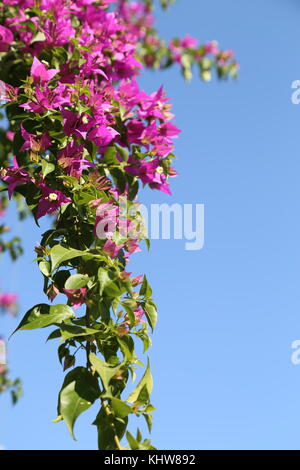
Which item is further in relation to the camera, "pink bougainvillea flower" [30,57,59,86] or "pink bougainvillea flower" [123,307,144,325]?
"pink bougainvillea flower" [30,57,59,86]

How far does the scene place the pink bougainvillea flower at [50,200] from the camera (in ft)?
Result: 3.72

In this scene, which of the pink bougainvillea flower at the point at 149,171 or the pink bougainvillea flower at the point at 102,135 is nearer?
the pink bougainvillea flower at the point at 102,135

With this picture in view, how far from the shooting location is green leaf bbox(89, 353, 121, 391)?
36.1 inches

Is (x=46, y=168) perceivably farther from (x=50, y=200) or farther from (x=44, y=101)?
(x=44, y=101)

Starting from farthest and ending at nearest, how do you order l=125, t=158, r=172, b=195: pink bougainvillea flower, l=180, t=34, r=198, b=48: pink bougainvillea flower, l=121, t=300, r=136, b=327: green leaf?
l=180, t=34, r=198, b=48: pink bougainvillea flower < l=125, t=158, r=172, b=195: pink bougainvillea flower < l=121, t=300, r=136, b=327: green leaf

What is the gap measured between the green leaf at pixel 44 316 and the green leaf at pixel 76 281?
4cm

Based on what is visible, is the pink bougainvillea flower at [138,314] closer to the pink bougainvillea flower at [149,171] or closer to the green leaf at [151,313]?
the green leaf at [151,313]

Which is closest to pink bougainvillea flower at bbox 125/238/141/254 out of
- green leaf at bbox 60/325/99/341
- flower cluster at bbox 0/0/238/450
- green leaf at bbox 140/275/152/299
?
flower cluster at bbox 0/0/238/450

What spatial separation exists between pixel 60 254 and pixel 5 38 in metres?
0.78

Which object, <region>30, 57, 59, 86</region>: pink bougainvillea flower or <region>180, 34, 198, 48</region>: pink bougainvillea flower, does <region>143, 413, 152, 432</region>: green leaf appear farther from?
<region>180, 34, 198, 48</region>: pink bougainvillea flower

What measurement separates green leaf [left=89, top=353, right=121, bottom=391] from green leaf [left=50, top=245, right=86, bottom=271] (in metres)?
0.19

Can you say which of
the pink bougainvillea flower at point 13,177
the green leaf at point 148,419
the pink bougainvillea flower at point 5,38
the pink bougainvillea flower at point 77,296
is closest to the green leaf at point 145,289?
the pink bougainvillea flower at point 77,296

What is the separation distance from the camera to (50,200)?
3.75 ft
